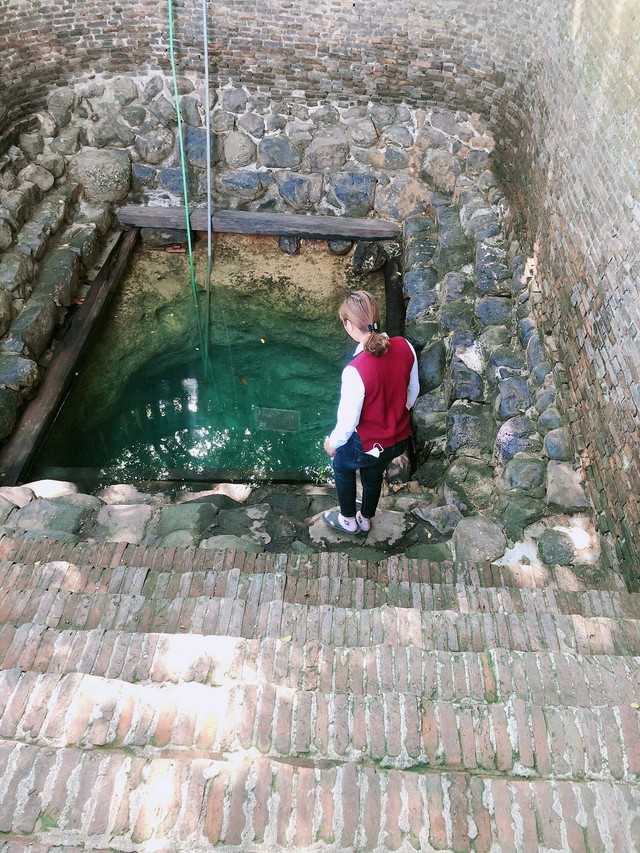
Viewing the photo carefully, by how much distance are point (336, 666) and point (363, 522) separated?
183cm

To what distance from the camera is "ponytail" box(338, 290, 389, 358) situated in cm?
308

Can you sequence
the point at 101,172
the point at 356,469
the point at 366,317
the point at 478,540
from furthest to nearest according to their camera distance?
the point at 101,172
the point at 478,540
the point at 356,469
the point at 366,317

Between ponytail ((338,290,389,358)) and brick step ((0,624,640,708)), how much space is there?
1.37 metres

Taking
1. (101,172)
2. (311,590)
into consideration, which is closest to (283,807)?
(311,590)

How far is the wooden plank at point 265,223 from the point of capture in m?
6.78

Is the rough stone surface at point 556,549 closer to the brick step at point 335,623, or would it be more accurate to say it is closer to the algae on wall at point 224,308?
the brick step at point 335,623

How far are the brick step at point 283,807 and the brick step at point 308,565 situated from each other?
1.56 meters

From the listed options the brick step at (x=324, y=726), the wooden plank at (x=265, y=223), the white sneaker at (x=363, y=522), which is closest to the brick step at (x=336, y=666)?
the brick step at (x=324, y=726)

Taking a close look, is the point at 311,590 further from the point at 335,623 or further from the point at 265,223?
the point at 265,223

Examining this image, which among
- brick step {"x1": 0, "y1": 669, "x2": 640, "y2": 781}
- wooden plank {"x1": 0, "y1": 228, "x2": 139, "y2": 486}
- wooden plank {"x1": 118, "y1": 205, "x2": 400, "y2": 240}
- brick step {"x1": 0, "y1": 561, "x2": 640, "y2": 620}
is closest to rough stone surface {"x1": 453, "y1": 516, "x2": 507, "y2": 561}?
brick step {"x1": 0, "y1": 561, "x2": 640, "y2": 620}

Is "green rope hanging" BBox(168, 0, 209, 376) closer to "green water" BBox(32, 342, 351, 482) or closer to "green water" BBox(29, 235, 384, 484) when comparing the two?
"green water" BBox(29, 235, 384, 484)

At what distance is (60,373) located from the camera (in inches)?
215

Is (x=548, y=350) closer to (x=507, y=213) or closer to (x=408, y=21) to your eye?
(x=507, y=213)

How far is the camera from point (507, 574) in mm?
3465
